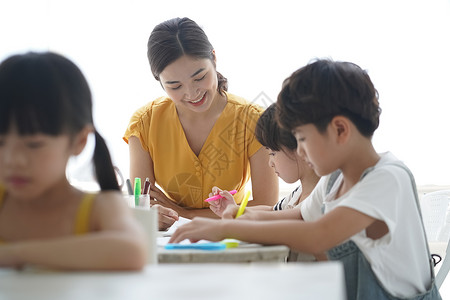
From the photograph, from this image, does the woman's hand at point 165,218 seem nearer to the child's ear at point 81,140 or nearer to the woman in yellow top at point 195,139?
the woman in yellow top at point 195,139

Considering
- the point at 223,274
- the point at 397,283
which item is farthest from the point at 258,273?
the point at 397,283

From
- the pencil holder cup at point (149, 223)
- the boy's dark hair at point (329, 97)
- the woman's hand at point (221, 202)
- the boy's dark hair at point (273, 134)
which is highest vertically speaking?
the boy's dark hair at point (329, 97)

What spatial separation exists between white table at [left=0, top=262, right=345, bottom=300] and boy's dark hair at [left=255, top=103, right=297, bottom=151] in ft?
3.83

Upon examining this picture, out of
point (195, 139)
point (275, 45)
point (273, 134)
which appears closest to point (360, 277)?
point (273, 134)

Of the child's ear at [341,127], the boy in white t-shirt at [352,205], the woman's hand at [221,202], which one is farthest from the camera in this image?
the woman's hand at [221,202]

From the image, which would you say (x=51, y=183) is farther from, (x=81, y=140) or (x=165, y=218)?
(x=165, y=218)

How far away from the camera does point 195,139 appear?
97.7 inches

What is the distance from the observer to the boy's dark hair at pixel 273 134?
6.26 feet

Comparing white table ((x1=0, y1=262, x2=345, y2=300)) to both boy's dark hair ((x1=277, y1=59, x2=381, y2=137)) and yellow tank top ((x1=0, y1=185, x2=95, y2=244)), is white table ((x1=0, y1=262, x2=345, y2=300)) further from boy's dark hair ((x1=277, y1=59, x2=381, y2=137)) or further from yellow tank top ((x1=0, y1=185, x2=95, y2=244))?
boy's dark hair ((x1=277, y1=59, x2=381, y2=137))

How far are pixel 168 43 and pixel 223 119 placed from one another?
0.36 metres

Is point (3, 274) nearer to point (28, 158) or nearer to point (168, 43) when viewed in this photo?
point (28, 158)

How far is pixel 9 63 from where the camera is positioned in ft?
2.93

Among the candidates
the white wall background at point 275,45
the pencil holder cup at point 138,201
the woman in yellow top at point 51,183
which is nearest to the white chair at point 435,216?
the pencil holder cup at point 138,201

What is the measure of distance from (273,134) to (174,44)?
0.54 m
